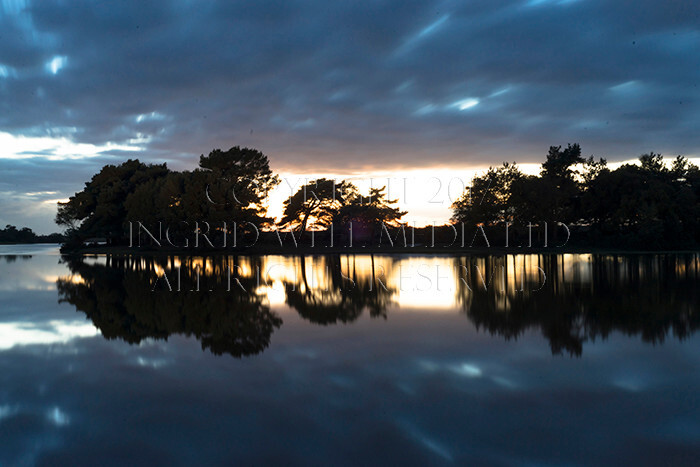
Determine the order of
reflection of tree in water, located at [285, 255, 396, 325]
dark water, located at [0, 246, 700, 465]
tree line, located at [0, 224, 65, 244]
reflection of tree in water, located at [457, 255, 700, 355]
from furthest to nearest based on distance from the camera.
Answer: tree line, located at [0, 224, 65, 244]
reflection of tree in water, located at [285, 255, 396, 325]
reflection of tree in water, located at [457, 255, 700, 355]
dark water, located at [0, 246, 700, 465]

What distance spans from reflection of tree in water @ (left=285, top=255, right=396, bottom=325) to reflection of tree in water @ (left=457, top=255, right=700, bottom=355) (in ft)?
6.47

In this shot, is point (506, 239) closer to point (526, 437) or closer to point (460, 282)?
point (460, 282)

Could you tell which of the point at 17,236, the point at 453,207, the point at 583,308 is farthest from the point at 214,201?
the point at 17,236

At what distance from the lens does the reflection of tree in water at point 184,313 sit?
7.33 meters

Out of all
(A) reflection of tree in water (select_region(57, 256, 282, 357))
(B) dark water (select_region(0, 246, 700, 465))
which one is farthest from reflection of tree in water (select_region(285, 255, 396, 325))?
(A) reflection of tree in water (select_region(57, 256, 282, 357))

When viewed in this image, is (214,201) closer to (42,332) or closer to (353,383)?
(42,332)

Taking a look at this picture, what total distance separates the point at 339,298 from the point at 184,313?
3.64 meters

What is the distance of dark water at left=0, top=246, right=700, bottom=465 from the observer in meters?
3.55

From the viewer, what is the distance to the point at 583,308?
9625mm

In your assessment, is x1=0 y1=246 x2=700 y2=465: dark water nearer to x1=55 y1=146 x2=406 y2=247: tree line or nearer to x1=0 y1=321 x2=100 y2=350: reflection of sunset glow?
x1=0 y1=321 x2=100 y2=350: reflection of sunset glow

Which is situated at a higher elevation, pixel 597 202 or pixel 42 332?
pixel 597 202

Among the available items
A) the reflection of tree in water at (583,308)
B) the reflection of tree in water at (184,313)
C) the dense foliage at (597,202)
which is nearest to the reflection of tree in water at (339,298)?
the reflection of tree in water at (184,313)

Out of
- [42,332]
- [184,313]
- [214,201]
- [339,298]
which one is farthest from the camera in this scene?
[214,201]

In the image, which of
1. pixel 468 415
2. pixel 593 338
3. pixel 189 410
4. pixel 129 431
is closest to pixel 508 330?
pixel 593 338
